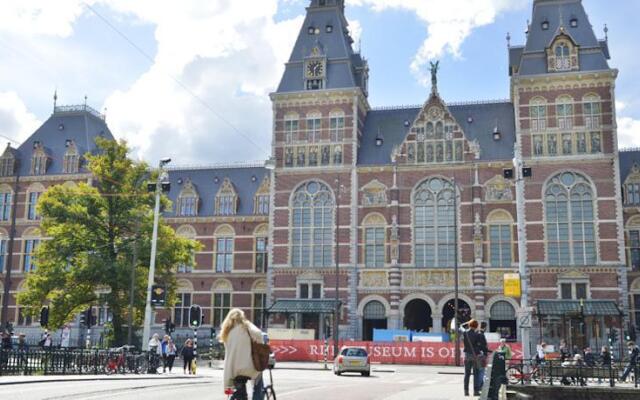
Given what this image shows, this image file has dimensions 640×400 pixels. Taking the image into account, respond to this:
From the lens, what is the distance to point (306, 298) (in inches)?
1959

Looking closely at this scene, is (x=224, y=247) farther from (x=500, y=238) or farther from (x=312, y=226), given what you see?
(x=500, y=238)

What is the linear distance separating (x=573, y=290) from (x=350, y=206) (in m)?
15.8

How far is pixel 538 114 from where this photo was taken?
4809 centimetres

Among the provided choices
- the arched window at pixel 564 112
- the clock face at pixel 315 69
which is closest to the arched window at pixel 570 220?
the arched window at pixel 564 112

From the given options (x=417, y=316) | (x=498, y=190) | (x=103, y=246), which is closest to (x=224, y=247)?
(x=417, y=316)

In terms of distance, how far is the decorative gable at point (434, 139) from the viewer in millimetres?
49375

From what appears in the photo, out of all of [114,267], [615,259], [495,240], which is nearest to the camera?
[114,267]

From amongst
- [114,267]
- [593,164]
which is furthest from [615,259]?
[114,267]

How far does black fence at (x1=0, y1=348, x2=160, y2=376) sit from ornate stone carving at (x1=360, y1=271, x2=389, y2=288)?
22171 mm

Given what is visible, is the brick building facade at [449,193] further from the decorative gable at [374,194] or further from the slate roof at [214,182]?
the slate roof at [214,182]

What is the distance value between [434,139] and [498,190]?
18.9 ft

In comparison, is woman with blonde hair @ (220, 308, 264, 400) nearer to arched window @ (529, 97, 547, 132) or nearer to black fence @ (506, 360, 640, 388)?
black fence @ (506, 360, 640, 388)

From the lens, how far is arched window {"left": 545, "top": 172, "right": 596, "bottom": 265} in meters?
45.7

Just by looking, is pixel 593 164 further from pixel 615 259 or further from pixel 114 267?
pixel 114 267
